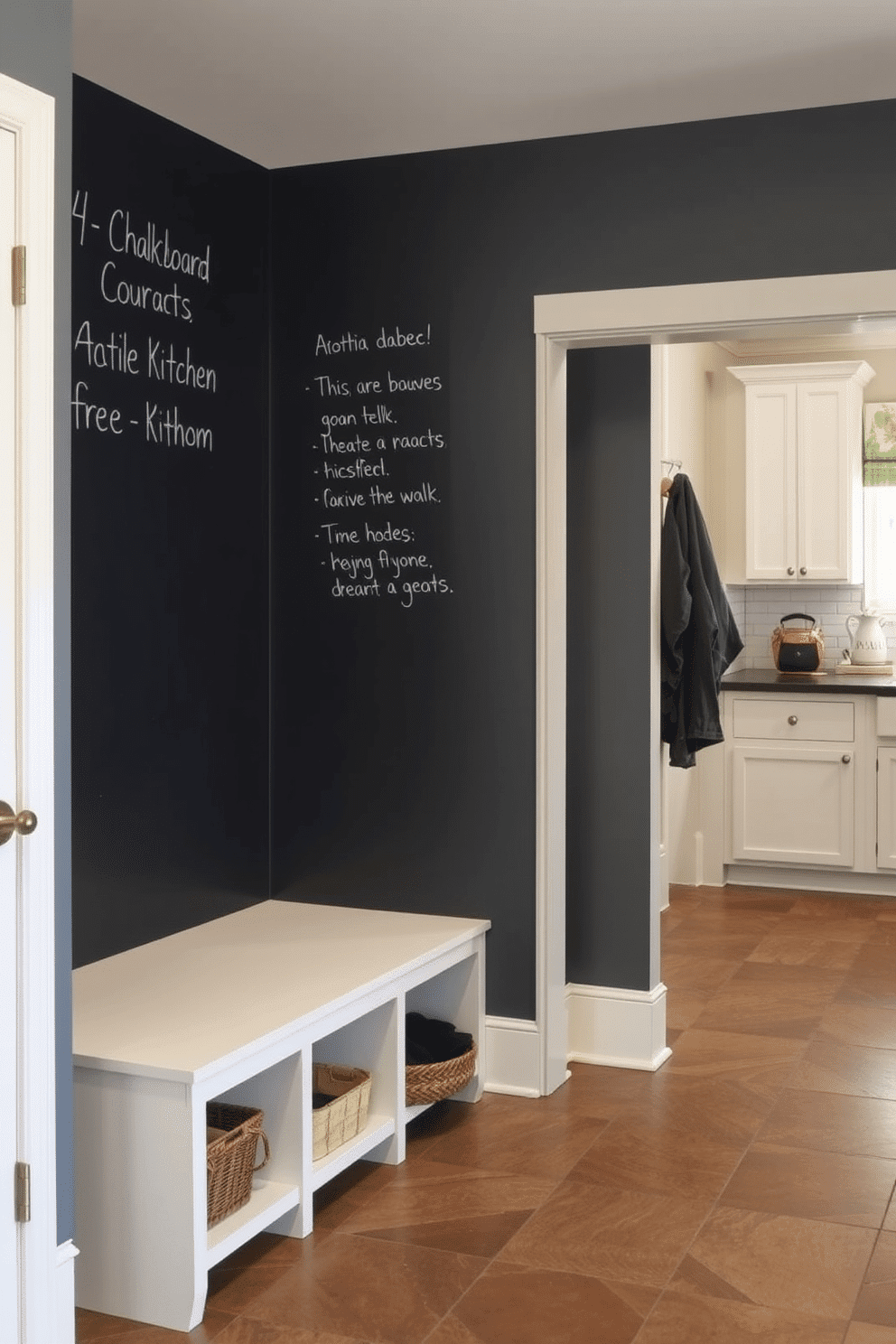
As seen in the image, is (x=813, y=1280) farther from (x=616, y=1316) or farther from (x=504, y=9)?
(x=504, y=9)

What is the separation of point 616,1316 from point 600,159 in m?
2.78

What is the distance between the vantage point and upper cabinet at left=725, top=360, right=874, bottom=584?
698cm

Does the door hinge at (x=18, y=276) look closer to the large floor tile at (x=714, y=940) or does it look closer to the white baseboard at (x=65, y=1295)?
the white baseboard at (x=65, y=1295)

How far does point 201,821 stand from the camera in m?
3.96

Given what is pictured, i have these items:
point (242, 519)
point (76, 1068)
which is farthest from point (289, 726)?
point (76, 1068)

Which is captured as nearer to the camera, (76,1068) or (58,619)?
(58,619)

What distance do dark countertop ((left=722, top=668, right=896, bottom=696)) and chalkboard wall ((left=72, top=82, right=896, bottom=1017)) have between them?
100 inches

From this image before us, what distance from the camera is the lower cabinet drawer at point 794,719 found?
6500 millimetres

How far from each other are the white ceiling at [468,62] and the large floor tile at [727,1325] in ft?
8.50

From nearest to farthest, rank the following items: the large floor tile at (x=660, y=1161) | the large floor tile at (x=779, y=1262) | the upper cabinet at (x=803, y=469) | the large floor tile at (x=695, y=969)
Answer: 1. the large floor tile at (x=779, y=1262)
2. the large floor tile at (x=660, y=1161)
3. the large floor tile at (x=695, y=969)
4. the upper cabinet at (x=803, y=469)

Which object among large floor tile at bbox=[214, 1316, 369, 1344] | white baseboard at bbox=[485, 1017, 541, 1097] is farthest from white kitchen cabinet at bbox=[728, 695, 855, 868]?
large floor tile at bbox=[214, 1316, 369, 1344]

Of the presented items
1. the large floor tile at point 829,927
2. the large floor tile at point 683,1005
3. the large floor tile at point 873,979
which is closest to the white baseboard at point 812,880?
the large floor tile at point 829,927

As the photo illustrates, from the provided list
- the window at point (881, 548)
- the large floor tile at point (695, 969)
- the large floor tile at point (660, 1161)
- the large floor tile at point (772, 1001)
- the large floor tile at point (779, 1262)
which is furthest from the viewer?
the window at point (881, 548)

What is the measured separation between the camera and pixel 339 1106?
3287 millimetres
